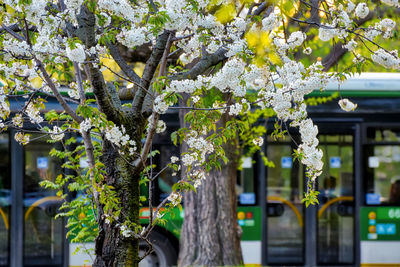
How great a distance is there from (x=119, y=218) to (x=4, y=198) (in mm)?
5321

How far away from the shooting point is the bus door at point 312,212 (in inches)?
404

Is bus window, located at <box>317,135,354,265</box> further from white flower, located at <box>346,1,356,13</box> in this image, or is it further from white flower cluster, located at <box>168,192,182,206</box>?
white flower cluster, located at <box>168,192,182,206</box>

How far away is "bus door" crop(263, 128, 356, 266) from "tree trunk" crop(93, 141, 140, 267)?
569cm

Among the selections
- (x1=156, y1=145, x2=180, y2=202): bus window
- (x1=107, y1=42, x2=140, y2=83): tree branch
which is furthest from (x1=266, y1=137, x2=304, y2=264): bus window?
(x1=107, y1=42, x2=140, y2=83): tree branch

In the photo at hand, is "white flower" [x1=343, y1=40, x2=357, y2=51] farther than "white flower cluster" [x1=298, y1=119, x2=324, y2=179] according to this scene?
Yes

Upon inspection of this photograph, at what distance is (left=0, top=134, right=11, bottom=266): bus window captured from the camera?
9.54 meters

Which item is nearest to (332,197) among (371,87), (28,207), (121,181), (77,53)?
(371,87)

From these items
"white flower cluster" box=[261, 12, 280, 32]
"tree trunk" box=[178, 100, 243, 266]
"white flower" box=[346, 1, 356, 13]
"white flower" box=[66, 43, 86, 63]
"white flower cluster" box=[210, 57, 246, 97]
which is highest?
"white flower" box=[346, 1, 356, 13]

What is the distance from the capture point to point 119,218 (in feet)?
15.5

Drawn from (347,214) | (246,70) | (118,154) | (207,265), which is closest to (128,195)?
(118,154)

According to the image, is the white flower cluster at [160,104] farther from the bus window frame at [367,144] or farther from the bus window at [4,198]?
the bus window frame at [367,144]

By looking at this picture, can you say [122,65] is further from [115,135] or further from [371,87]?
[371,87]

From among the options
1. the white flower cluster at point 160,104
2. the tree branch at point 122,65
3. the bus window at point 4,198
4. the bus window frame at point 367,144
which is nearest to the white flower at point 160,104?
the white flower cluster at point 160,104

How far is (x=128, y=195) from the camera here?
187 inches
